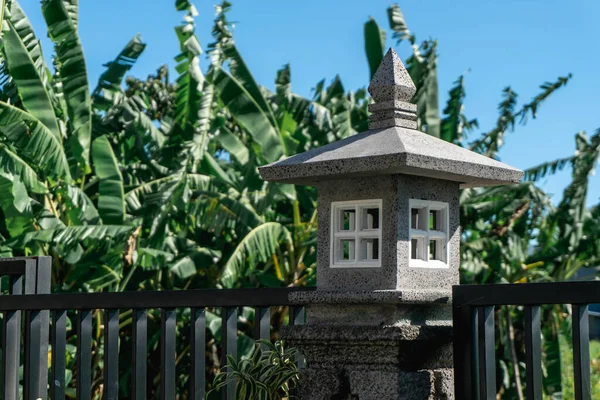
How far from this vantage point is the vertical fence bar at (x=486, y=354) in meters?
3.44

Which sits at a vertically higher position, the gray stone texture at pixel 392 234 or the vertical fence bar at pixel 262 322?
the gray stone texture at pixel 392 234

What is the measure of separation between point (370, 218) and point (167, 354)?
1.19m

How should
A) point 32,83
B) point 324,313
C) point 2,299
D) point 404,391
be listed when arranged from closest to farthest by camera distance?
point 404,391, point 324,313, point 2,299, point 32,83

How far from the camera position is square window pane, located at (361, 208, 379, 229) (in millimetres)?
3697

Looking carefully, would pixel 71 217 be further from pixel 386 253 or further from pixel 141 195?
pixel 386 253

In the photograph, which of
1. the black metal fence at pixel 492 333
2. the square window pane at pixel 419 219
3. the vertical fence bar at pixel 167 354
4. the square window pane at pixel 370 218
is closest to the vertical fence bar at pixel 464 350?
the black metal fence at pixel 492 333

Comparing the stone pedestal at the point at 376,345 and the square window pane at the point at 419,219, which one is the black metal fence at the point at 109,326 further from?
the square window pane at the point at 419,219

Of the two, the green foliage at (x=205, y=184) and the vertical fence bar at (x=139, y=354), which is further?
the green foliage at (x=205, y=184)

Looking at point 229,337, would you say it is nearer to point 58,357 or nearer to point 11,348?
point 58,357

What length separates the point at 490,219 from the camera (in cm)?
1209

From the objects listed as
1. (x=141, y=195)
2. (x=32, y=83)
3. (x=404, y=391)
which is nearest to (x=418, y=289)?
(x=404, y=391)

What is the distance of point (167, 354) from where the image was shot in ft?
13.7

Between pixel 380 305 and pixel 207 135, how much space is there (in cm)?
719

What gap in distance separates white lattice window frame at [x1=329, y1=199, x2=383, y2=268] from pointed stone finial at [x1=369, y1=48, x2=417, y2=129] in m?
0.36
